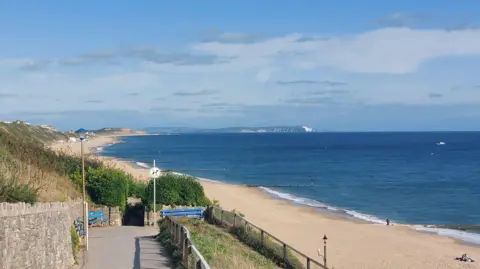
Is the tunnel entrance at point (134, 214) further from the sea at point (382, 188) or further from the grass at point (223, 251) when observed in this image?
the sea at point (382, 188)

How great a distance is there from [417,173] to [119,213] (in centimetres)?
5828

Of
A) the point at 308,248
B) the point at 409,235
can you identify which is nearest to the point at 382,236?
the point at 409,235

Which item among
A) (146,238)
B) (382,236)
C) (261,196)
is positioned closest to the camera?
(146,238)

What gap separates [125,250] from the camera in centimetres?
1648

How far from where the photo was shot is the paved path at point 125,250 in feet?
46.1

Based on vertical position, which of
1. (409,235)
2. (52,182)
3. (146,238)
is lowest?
(409,235)

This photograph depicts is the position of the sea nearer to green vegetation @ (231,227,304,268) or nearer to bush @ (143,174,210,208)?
bush @ (143,174,210,208)

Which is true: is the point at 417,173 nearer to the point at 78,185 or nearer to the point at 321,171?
the point at 321,171

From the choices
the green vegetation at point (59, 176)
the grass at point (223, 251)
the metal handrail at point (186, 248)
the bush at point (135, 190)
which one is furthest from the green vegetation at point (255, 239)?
the bush at point (135, 190)

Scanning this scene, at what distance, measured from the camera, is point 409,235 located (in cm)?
3291

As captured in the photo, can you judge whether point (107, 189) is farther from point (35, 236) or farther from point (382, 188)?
point (382, 188)

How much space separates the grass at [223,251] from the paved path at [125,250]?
1.00m

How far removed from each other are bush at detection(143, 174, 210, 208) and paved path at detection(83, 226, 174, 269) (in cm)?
252

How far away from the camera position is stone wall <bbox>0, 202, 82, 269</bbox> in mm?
8766
